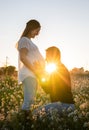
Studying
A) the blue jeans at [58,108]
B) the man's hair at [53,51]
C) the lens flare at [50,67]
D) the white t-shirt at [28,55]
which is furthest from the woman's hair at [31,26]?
the blue jeans at [58,108]

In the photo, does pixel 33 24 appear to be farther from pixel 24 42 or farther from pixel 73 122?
pixel 73 122

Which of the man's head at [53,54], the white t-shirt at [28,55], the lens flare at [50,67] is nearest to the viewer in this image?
the white t-shirt at [28,55]

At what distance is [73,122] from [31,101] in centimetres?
116

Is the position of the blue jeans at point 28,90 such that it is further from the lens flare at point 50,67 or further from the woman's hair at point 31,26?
the woman's hair at point 31,26

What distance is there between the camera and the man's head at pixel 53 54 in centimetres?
883

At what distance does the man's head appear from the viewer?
8828 mm

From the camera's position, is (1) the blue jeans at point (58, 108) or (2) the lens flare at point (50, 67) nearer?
(1) the blue jeans at point (58, 108)

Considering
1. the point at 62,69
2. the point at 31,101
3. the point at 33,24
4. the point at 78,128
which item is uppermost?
the point at 33,24

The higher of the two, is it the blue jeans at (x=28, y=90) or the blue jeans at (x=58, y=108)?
the blue jeans at (x=28, y=90)

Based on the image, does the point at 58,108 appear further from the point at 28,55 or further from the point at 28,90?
the point at 28,55

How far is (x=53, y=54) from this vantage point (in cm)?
883

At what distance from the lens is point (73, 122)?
802cm

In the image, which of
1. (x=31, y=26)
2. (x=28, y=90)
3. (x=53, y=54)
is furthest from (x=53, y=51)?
(x=28, y=90)

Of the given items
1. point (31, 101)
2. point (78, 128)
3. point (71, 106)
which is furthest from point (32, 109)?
point (78, 128)
